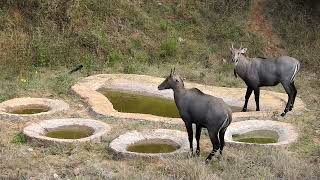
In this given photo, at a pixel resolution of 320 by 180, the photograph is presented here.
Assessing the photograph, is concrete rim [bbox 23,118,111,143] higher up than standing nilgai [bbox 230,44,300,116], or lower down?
lower down

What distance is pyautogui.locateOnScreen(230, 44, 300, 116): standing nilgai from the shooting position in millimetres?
12641

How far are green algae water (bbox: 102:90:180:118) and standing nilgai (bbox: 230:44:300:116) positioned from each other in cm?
180

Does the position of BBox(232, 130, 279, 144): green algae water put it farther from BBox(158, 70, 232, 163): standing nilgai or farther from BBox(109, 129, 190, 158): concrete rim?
BBox(158, 70, 232, 163): standing nilgai

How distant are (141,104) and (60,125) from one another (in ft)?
9.27

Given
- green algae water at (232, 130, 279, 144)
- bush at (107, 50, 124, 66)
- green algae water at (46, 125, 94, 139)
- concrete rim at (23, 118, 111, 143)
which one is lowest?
green algae water at (232, 130, 279, 144)

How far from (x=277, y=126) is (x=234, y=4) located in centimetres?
954

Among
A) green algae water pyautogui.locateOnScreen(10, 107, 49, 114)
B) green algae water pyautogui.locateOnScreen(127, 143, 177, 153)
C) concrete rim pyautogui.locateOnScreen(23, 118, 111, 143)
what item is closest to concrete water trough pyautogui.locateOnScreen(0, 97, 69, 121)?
green algae water pyautogui.locateOnScreen(10, 107, 49, 114)

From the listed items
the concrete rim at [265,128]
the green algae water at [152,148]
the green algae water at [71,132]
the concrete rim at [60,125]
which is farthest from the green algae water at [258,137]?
the green algae water at [71,132]

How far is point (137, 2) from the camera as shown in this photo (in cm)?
2023

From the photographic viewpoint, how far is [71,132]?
38.7ft

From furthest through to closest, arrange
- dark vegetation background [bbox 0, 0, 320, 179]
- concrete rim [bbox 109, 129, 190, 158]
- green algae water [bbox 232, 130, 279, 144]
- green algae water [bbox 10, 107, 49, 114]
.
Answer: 1. dark vegetation background [bbox 0, 0, 320, 179]
2. green algae water [bbox 10, 107, 49, 114]
3. green algae water [bbox 232, 130, 279, 144]
4. concrete rim [bbox 109, 129, 190, 158]

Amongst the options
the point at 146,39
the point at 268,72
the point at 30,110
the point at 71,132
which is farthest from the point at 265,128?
the point at 146,39

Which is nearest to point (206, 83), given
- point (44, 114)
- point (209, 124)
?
point (44, 114)

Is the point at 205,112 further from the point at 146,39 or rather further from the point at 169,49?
the point at 146,39
